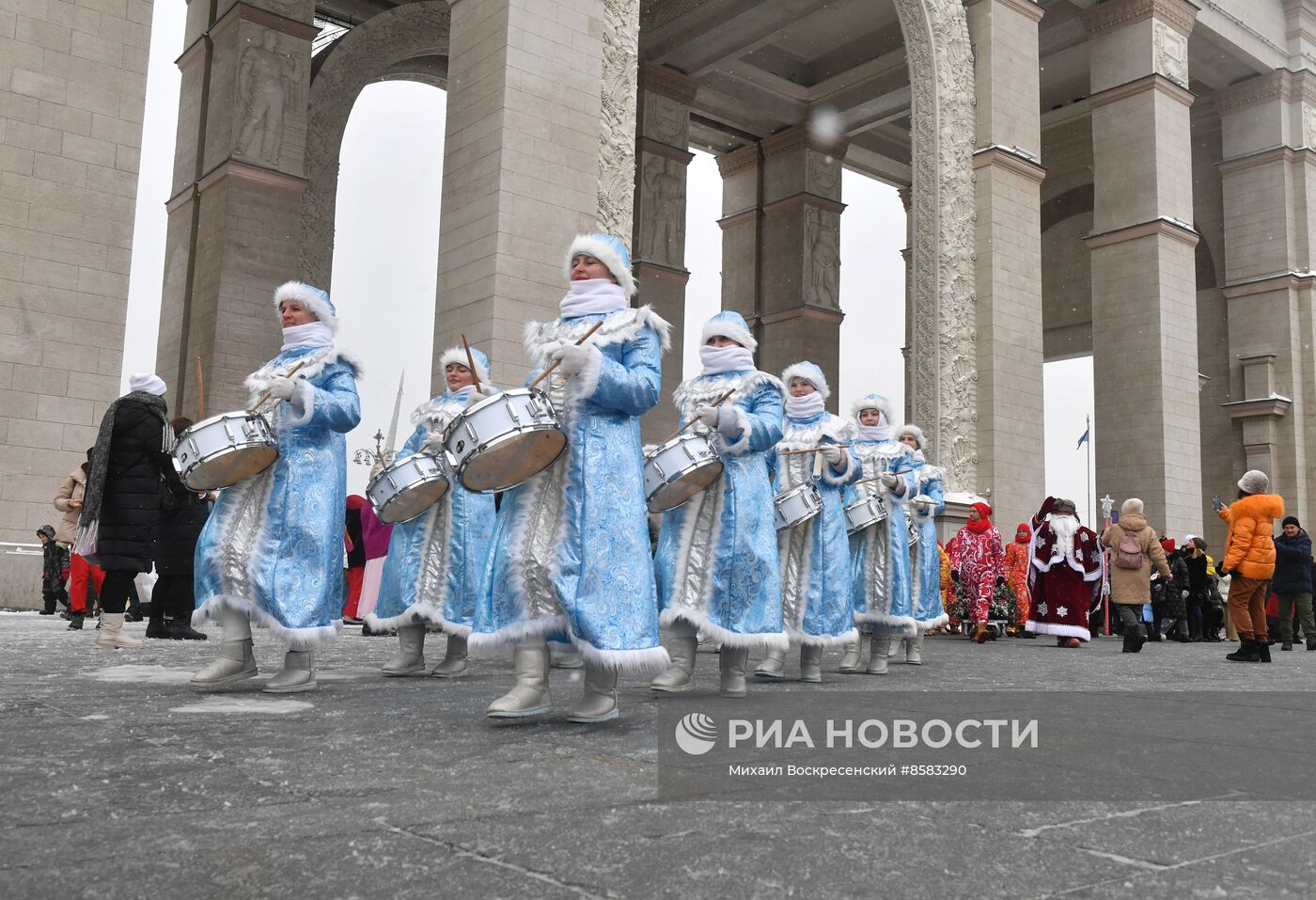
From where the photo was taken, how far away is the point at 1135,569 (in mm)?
11539

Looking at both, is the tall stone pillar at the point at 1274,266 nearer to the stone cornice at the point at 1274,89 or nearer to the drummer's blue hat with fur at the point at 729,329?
the stone cornice at the point at 1274,89

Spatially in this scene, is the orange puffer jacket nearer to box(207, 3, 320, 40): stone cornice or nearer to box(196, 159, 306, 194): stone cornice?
box(196, 159, 306, 194): stone cornice

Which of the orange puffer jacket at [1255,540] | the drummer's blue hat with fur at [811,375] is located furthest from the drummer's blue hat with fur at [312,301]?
the orange puffer jacket at [1255,540]

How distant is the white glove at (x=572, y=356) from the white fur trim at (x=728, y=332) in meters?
1.99

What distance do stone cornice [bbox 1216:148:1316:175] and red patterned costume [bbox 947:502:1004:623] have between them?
1432cm

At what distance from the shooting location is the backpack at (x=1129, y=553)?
1153 cm

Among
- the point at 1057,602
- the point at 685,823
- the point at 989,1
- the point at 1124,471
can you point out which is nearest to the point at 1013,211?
the point at 989,1

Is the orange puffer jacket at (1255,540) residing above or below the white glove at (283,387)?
below

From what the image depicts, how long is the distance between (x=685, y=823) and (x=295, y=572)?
3.11 m

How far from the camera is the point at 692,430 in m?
5.56

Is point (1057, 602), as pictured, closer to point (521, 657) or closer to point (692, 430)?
point (692, 430)

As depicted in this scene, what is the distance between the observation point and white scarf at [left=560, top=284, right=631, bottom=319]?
4316mm

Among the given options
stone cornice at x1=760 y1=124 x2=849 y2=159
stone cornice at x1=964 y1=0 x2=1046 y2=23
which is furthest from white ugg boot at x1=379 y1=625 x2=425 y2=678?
stone cornice at x1=760 y1=124 x2=849 y2=159

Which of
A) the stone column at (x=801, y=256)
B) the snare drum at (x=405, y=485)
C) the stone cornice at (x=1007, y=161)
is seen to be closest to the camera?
the snare drum at (x=405, y=485)
